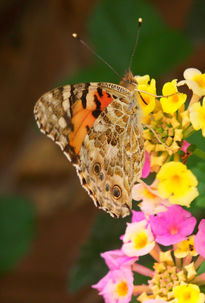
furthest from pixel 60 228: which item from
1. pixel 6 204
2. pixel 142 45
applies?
pixel 142 45

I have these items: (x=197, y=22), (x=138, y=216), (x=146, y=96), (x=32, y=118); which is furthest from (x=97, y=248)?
(x=32, y=118)

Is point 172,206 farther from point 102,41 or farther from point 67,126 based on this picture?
point 102,41

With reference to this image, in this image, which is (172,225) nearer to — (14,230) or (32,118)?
(14,230)

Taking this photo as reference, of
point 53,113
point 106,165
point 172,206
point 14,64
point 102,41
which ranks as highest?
point 14,64

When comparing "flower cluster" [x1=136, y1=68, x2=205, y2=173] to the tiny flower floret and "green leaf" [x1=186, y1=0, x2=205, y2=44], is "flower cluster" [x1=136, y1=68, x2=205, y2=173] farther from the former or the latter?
"green leaf" [x1=186, y1=0, x2=205, y2=44]

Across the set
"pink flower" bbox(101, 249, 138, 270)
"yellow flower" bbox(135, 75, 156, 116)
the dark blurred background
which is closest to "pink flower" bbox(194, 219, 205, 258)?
"pink flower" bbox(101, 249, 138, 270)

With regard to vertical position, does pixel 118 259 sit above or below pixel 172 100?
below
